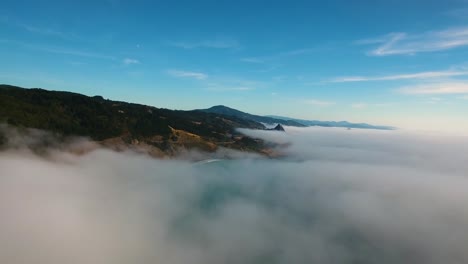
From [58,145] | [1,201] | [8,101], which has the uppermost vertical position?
[8,101]

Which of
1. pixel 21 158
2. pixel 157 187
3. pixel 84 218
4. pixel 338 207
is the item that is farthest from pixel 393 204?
pixel 21 158

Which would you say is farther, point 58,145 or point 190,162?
point 190,162

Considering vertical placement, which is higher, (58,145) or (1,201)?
(58,145)

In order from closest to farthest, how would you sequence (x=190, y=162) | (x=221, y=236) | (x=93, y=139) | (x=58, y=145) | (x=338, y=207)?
1. (x=221, y=236)
2. (x=338, y=207)
3. (x=58, y=145)
4. (x=93, y=139)
5. (x=190, y=162)

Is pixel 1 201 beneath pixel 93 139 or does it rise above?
beneath

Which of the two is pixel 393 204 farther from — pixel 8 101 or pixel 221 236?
pixel 8 101

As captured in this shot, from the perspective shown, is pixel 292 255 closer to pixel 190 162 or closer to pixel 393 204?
pixel 393 204

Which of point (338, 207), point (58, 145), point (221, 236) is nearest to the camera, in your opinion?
point (221, 236)

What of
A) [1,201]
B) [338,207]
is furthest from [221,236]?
[1,201]

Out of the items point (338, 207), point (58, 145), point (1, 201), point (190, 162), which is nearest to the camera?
point (1, 201)
